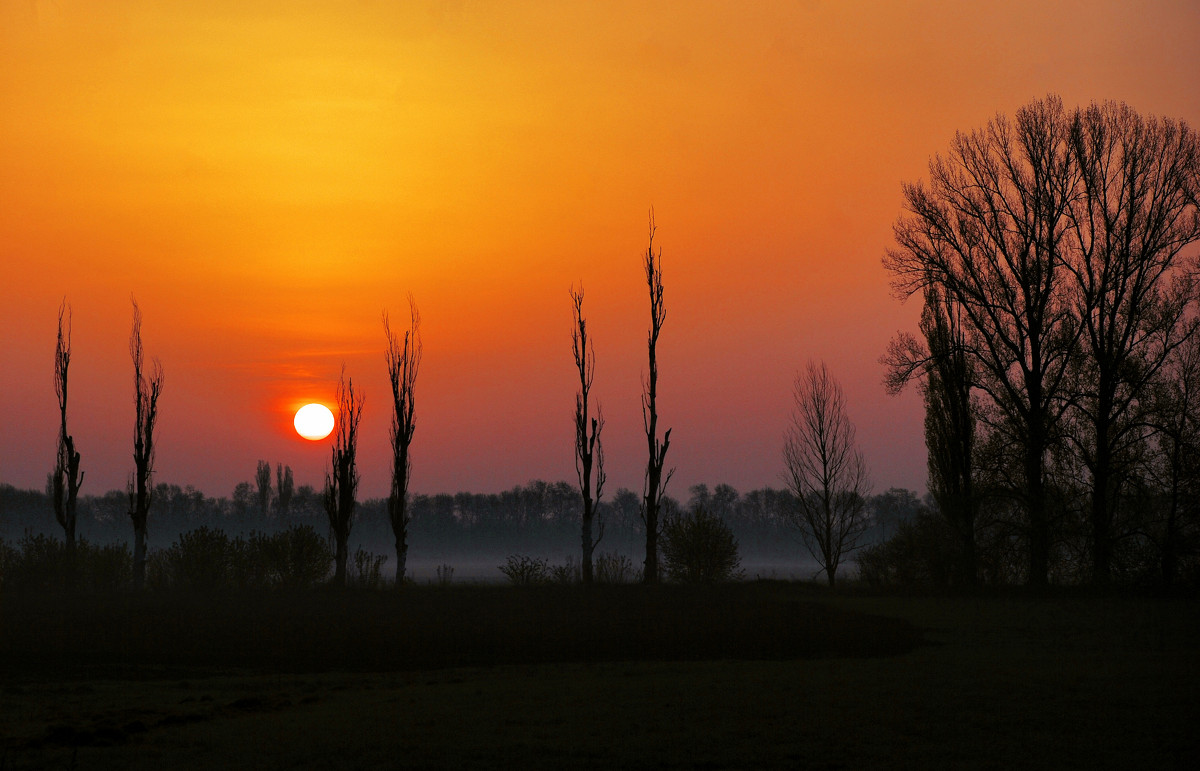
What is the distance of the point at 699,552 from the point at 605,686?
20.9m

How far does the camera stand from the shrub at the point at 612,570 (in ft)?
106

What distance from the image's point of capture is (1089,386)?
1141 inches

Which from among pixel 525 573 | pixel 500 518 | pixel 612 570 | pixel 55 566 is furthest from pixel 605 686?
pixel 500 518

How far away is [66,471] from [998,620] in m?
31.2

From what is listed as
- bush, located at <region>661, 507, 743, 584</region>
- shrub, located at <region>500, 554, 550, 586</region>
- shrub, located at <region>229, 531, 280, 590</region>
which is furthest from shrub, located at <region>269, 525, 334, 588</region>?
bush, located at <region>661, 507, 743, 584</region>

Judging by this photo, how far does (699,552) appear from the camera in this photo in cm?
3256

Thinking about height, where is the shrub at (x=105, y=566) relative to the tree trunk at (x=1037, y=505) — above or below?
below

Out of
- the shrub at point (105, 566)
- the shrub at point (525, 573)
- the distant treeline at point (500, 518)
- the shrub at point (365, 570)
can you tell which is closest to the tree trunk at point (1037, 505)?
the shrub at point (525, 573)

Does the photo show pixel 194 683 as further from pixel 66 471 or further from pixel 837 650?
pixel 66 471

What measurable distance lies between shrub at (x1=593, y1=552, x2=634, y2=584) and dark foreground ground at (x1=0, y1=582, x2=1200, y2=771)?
397 inches

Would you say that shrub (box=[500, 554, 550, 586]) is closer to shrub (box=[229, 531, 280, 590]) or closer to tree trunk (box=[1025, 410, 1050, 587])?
shrub (box=[229, 531, 280, 590])

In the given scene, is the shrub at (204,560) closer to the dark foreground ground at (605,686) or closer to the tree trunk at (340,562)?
the tree trunk at (340,562)

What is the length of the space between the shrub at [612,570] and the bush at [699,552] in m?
1.45

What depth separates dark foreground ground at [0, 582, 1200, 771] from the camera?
8758 mm
